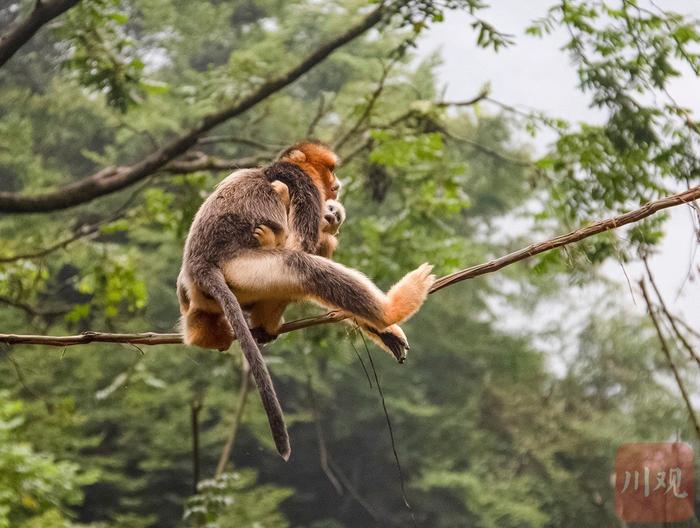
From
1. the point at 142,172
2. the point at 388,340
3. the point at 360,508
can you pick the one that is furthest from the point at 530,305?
the point at 388,340

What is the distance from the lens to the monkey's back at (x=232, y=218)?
252 centimetres

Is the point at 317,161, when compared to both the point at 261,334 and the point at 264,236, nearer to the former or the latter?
the point at 264,236

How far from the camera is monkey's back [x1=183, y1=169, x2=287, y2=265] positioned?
2.52 meters

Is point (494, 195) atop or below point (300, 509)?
atop

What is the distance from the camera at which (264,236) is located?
2539 millimetres

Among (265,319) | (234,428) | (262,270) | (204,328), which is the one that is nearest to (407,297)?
(262,270)

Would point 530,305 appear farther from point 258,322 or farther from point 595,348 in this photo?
point 258,322

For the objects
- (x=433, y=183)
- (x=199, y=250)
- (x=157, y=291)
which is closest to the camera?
(x=199, y=250)

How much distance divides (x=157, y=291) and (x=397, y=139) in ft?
36.8

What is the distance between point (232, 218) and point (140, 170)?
3.42m

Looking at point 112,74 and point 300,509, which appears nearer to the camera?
point 112,74

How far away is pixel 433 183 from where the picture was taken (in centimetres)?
650

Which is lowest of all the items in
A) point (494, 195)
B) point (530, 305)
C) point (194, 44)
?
point (530, 305)

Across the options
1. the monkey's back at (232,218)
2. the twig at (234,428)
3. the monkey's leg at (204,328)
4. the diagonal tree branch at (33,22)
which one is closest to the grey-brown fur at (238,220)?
the monkey's back at (232,218)
